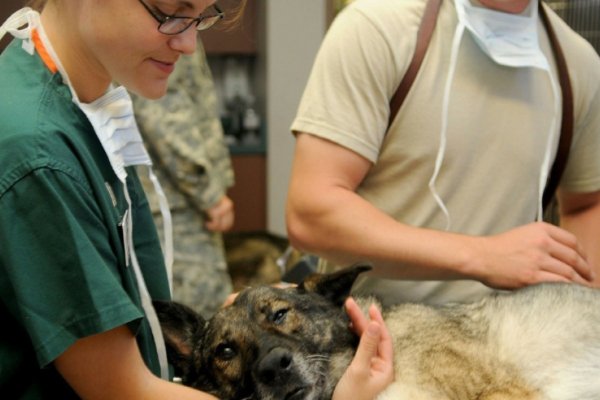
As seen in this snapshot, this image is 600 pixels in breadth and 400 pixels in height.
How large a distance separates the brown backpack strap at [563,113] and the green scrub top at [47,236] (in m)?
1.13

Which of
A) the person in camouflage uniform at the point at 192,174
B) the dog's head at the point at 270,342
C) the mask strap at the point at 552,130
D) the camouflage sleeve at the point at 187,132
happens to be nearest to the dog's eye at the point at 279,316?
the dog's head at the point at 270,342

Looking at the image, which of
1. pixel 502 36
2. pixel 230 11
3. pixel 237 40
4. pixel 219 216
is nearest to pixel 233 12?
pixel 230 11

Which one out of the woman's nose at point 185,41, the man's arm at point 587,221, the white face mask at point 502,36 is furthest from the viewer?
the man's arm at point 587,221

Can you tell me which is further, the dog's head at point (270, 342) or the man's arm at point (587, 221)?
the man's arm at point (587, 221)

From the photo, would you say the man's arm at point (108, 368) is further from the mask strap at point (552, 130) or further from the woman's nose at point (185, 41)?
the mask strap at point (552, 130)

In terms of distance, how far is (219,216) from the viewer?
3.13m

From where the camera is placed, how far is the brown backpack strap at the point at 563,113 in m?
1.82

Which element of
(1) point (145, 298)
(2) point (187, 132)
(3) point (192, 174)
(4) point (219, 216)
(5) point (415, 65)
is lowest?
(4) point (219, 216)

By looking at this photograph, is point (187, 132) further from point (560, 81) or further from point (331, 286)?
point (560, 81)

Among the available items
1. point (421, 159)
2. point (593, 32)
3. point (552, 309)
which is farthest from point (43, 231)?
point (593, 32)

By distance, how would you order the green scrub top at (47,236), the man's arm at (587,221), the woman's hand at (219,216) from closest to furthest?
the green scrub top at (47,236) < the man's arm at (587,221) < the woman's hand at (219,216)

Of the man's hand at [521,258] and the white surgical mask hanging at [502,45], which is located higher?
the white surgical mask hanging at [502,45]

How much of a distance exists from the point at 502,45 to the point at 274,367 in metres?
0.89

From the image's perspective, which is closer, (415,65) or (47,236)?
(47,236)
